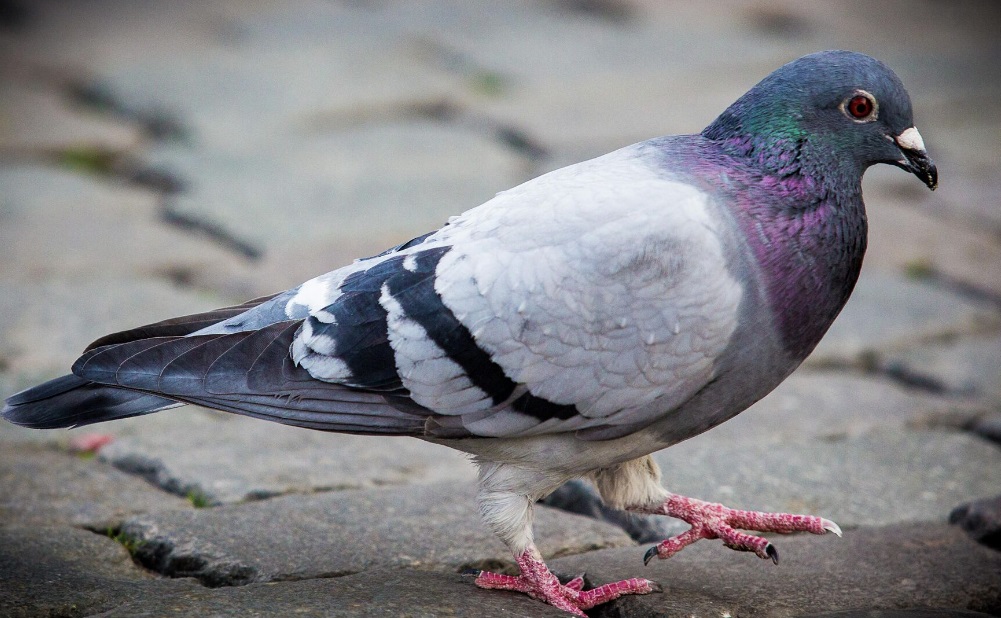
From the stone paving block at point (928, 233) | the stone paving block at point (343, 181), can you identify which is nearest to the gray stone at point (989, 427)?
the stone paving block at point (928, 233)

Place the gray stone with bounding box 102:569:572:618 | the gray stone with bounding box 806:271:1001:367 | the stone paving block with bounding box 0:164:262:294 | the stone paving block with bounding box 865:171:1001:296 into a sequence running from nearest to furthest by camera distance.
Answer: the gray stone with bounding box 102:569:572:618 < the gray stone with bounding box 806:271:1001:367 < the stone paving block with bounding box 0:164:262:294 < the stone paving block with bounding box 865:171:1001:296

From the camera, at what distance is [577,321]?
2.43 metres

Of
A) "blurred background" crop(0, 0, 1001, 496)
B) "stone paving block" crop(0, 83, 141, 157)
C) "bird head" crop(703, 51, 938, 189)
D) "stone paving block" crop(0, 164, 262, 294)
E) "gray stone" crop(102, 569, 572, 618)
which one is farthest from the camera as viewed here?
"stone paving block" crop(0, 83, 141, 157)

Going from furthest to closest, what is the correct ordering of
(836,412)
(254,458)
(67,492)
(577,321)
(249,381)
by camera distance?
(836,412)
(254,458)
(67,492)
(249,381)
(577,321)

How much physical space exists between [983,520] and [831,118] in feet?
3.84

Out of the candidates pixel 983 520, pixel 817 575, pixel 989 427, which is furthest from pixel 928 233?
pixel 817 575

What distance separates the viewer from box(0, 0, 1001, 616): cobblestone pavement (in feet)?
8.98

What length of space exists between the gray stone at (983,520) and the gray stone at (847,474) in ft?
0.31

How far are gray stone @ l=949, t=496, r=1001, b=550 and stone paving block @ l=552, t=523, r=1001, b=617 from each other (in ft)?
0.11

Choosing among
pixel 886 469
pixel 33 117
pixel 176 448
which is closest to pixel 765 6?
pixel 33 117

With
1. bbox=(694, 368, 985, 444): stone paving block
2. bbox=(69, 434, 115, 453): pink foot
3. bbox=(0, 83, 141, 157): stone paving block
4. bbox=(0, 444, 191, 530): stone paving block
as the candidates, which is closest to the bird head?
bbox=(694, 368, 985, 444): stone paving block

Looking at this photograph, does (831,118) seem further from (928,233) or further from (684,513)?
(928,233)

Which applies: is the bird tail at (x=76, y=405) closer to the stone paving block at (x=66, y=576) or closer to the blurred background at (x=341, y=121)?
the stone paving block at (x=66, y=576)

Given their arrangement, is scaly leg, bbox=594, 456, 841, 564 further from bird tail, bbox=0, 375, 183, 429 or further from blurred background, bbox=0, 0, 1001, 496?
blurred background, bbox=0, 0, 1001, 496
